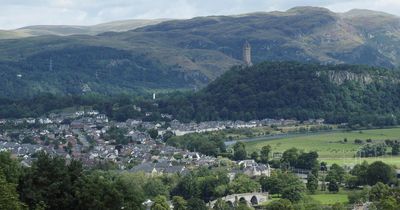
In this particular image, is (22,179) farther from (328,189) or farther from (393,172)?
(393,172)

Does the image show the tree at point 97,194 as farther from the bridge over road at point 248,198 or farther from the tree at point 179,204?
the bridge over road at point 248,198

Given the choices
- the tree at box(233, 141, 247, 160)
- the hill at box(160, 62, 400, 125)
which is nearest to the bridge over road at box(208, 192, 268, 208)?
the tree at box(233, 141, 247, 160)

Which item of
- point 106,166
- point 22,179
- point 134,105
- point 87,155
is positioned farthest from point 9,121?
point 22,179

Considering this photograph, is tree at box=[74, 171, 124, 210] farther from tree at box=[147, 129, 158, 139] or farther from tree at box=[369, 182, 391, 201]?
tree at box=[147, 129, 158, 139]

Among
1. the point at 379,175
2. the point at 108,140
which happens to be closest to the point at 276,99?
the point at 108,140

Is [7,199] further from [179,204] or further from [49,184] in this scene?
[179,204]

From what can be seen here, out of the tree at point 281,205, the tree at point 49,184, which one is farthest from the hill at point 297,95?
the tree at point 49,184
